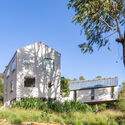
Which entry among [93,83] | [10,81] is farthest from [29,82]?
[93,83]

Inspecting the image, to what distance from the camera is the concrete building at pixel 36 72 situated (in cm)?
5478

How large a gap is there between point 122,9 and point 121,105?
11.3 meters

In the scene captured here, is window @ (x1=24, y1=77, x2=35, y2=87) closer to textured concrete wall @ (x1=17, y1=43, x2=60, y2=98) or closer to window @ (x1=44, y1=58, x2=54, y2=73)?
textured concrete wall @ (x1=17, y1=43, x2=60, y2=98)

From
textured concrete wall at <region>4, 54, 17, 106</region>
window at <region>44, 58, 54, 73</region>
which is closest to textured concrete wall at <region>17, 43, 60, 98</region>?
window at <region>44, 58, 54, 73</region>

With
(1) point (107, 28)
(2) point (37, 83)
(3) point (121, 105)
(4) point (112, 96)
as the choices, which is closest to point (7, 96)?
(2) point (37, 83)

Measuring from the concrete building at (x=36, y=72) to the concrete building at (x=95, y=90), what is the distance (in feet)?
41.1

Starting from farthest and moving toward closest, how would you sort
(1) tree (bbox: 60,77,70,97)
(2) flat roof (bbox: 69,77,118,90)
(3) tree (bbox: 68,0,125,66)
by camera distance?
1. (2) flat roof (bbox: 69,77,118,90)
2. (1) tree (bbox: 60,77,70,97)
3. (3) tree (bbox: 68,0,125,66)

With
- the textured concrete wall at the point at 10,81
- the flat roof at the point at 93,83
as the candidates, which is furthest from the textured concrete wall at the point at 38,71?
the flat roof at the point at 93,83

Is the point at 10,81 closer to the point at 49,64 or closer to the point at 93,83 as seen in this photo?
the point at 49,64

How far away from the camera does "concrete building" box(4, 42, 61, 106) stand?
54.8 meters

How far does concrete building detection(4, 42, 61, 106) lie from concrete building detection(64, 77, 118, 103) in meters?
12.5

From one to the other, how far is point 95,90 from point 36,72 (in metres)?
17.6

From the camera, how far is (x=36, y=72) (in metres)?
55.7

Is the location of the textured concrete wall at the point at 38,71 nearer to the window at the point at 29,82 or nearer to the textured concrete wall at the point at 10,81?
the window at the point at 29,82
